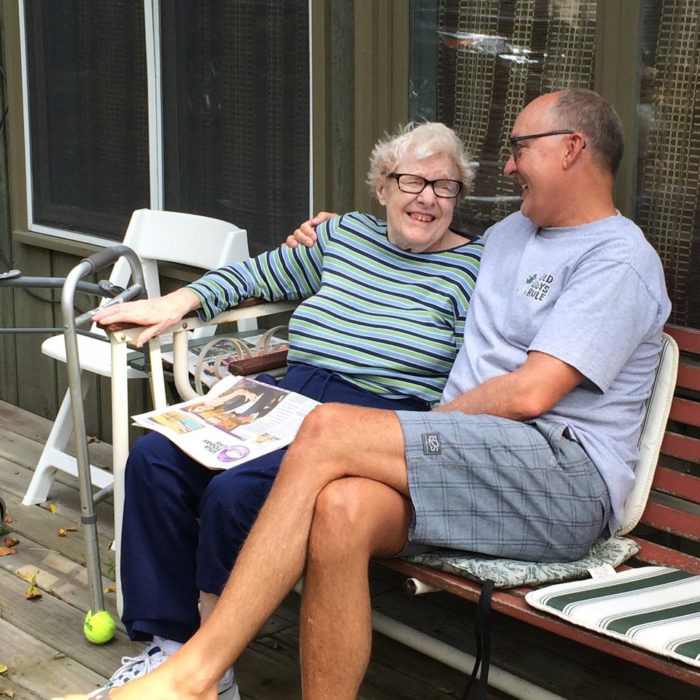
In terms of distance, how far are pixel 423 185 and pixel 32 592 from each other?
1.60 meters

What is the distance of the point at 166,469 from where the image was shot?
2709 mm

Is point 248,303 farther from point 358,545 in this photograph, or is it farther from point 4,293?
point 4,293

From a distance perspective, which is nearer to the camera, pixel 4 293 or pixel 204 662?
pixel 204 662

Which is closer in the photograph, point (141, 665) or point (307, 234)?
point (141, 665)

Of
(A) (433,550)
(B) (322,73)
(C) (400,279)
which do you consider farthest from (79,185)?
(A) (433,550)

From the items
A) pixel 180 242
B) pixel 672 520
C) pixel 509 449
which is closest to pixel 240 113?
pixel 180 242

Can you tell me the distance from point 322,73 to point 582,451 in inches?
64.4

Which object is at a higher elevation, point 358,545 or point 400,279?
point 400,279

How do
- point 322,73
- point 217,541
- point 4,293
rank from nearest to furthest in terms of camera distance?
point 217,541
point 322,73
point 4,293

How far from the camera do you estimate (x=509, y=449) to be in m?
2.37

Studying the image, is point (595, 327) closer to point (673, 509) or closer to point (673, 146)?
point (673, 509)

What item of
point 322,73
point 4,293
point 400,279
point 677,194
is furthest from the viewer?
point 4,293

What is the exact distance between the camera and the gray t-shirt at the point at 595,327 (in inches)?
Answer: 94.8

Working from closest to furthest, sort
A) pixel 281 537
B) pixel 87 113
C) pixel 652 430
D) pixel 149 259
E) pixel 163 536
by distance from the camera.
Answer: pixel 281 537 < pixel 652 430 < pixel 163 536 < pixel 149 259 < pixel 87 113
